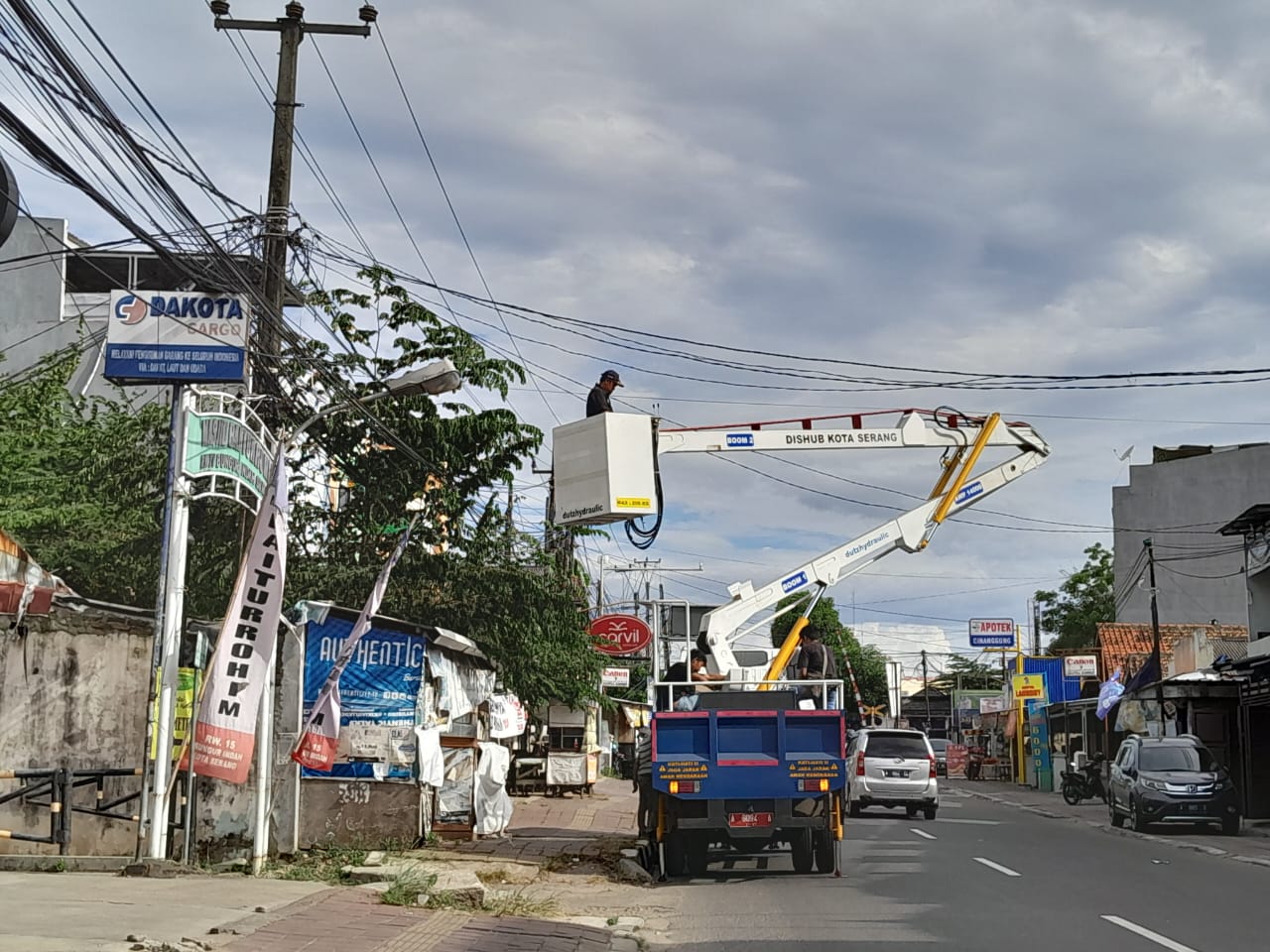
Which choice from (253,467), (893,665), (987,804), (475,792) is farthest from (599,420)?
(893,665)

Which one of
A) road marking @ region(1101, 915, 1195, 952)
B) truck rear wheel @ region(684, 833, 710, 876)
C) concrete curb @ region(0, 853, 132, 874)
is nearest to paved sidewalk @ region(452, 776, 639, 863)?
truck rear wheel @ region(684, 833, 710, 876)

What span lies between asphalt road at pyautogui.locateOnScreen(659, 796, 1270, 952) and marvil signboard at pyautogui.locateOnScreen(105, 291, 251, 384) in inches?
288

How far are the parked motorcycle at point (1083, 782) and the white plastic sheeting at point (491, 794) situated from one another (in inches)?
906

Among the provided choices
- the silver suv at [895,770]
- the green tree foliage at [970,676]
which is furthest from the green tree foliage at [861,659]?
the silver suv at [895,770]

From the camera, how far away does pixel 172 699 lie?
47.4ft

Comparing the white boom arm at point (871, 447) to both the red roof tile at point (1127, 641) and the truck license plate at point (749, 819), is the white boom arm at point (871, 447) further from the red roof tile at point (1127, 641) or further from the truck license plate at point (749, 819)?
the red roof tile at point (1127, 641)

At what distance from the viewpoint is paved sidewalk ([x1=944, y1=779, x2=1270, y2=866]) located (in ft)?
71.3

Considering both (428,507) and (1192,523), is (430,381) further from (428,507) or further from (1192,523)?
(1192,523)

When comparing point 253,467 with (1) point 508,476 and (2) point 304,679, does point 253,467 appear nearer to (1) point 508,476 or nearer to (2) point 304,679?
(2) point 304,679

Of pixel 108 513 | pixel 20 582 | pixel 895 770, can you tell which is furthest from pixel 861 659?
pixel 20 582

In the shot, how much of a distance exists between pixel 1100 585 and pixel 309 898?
65.1 meters

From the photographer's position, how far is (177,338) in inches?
574

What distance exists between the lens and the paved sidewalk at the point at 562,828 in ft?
63.1

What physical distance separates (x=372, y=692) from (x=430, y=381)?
4412 millimetres
